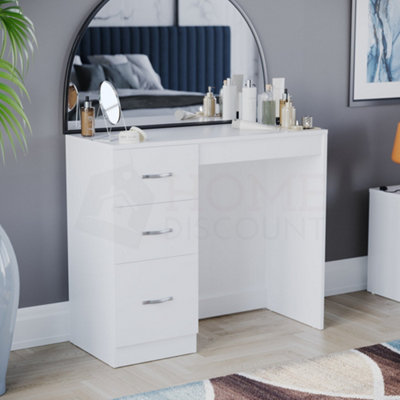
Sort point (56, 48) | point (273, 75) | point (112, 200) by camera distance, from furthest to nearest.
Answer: point (273, 75)
point (56, 48)
point (112, 200)

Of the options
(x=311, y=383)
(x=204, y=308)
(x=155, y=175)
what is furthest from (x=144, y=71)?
(x=311, y=383)

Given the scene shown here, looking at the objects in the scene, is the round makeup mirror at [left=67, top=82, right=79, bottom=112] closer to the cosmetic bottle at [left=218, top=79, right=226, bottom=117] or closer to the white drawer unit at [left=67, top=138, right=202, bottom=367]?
the white drawer unit at [left=67, top=138, right=202, bottom=367]

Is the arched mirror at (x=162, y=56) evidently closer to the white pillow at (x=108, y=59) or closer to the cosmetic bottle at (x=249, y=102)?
the white pillow at (x=108, y=59)

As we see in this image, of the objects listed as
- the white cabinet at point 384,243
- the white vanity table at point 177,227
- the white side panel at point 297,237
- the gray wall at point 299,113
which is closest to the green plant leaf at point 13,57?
the gray wall at point 299,113

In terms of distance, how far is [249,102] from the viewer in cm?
339

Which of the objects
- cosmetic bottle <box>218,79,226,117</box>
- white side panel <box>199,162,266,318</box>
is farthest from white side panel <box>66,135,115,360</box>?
cosmetic bottle <box>218,79,226,117</box>

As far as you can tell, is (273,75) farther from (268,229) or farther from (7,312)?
(7,312)

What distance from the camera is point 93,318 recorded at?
3.10m

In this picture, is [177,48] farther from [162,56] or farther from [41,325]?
[41,325]

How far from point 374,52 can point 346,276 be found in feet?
3.63

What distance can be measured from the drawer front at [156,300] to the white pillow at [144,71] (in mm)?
739

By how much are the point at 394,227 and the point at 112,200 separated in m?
1.53

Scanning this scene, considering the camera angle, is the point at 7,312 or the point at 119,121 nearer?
the point at 7,312

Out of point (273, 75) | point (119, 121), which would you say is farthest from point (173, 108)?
point (273, 75)
